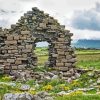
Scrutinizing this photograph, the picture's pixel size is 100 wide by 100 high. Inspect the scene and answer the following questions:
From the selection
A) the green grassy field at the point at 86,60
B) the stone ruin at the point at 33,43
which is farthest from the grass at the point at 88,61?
the stone ruin at the point at 33,43

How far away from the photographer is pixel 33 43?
39.4m

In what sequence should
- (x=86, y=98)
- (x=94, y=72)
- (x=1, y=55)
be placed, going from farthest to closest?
(x=1, y=55) → (x=94, y=72) → (x=86, y=98)

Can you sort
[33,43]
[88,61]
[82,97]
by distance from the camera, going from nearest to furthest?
[82,97] → [33,43] → [88,61]

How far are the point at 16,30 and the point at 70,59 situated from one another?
5170 millimetres

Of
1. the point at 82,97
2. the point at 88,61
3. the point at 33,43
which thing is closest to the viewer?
the point at 82,97

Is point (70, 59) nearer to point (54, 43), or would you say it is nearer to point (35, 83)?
point (54, 43)

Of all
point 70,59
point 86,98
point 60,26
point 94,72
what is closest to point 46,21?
point 60,26

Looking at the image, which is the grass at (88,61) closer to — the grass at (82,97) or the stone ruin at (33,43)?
the stone ruin at (33,43)

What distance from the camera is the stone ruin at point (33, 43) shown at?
127 ft

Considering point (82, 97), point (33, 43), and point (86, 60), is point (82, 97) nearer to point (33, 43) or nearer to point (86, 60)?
point (33, 43)

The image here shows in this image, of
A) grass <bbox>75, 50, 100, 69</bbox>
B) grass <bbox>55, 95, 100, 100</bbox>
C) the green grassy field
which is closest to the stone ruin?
the green grassy field

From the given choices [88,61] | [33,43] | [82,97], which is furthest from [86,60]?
[82,97]

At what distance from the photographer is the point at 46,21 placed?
39.7 meters

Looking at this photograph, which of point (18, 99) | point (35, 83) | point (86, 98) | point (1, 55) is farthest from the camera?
point (1, 55)
